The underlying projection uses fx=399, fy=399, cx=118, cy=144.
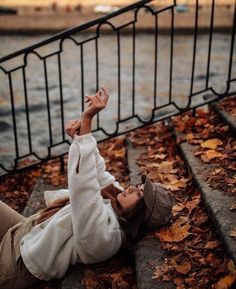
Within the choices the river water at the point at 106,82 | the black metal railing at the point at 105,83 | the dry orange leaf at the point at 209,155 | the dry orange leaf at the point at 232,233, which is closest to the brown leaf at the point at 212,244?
the dry orange leaf at the point at 232,233

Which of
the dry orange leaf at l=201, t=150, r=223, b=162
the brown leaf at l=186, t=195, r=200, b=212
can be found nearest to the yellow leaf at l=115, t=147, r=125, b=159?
the dry orange leaf at l=201, t=150, r=223, b=162

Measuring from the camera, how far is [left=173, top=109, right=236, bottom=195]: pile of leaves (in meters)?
3.58

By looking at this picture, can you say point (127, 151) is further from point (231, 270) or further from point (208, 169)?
point (231, 270)

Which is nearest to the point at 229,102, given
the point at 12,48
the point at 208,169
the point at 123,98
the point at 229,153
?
the point at 229,153

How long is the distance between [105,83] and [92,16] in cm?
1543

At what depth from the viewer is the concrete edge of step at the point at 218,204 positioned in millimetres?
2747

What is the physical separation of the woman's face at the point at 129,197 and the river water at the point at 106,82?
8.28ft

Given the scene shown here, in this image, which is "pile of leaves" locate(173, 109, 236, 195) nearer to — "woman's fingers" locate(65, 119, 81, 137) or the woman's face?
the woman's face

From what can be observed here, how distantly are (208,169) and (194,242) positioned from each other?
39.2 inches

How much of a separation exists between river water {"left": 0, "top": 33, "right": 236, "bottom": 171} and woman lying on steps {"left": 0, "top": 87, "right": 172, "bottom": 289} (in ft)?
8.05

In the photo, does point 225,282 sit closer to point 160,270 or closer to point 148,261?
point 160,270

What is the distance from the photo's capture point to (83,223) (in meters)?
2.78

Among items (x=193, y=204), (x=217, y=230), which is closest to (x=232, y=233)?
(x=217, y=230)

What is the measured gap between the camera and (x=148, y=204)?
292 cm
